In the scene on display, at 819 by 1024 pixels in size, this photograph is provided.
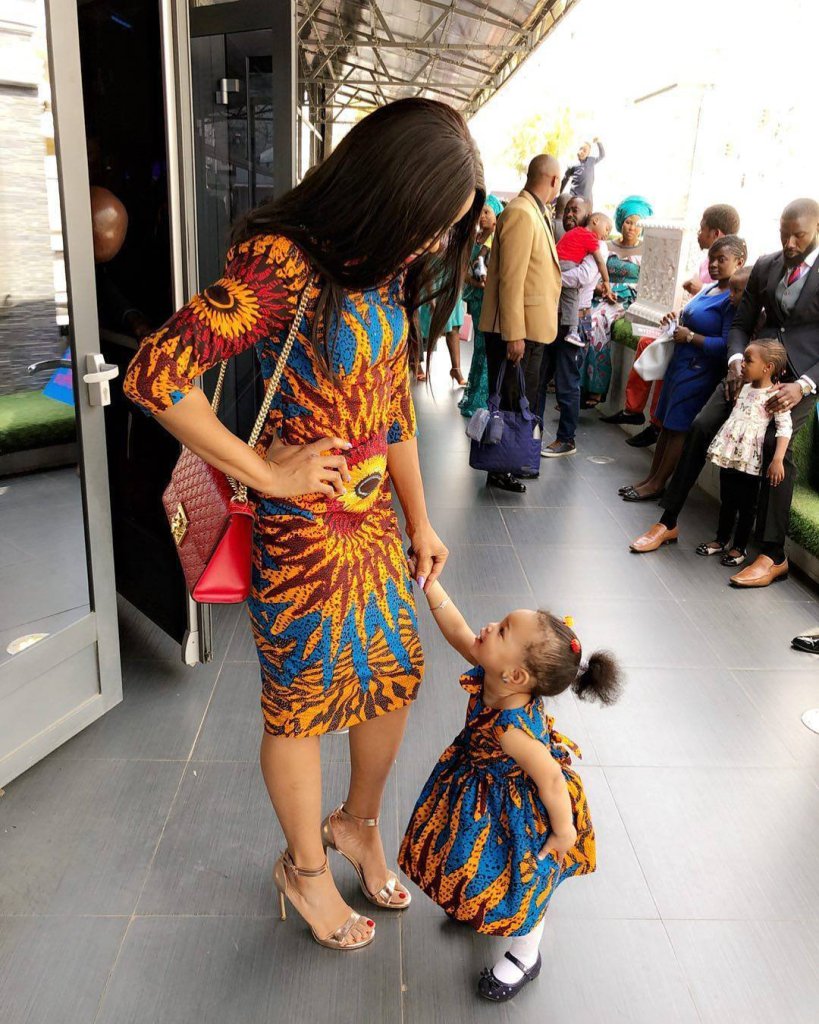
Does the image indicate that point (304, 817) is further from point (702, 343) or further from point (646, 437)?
point (646, 437)

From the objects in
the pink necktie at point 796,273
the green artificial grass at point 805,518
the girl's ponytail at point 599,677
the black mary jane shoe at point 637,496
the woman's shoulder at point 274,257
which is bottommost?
the black mary jane shoe at point 637,496

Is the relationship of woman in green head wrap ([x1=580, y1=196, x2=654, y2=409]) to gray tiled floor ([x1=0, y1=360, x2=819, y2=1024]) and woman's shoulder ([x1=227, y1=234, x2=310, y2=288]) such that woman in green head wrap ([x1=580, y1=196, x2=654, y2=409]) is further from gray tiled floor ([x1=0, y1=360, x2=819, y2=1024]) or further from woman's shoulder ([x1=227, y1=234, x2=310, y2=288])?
woman's shoulder ([x1=227, y1=234, x2=310, y2=288])

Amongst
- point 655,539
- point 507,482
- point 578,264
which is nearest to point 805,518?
point 655,539

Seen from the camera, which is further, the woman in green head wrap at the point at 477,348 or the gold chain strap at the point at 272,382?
the woman in green head wrap at the point at 477,348

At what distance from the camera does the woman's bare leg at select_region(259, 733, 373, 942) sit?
1457 millimetres

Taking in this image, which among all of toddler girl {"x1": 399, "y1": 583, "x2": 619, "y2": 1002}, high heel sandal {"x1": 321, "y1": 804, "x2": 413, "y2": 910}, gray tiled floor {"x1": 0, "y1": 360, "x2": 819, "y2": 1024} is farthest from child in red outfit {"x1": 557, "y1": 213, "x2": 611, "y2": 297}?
high heel sandal {"x1": 321, "y1": 804, "x2": 413, "y2": 910}

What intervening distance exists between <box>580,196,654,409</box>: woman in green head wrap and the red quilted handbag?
5.14 meters

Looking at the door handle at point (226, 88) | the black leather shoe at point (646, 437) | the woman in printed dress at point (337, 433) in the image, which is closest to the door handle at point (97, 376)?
the woman in printed dress at point (337, 433)

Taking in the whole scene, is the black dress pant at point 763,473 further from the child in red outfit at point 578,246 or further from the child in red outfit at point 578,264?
the child in red outfit at point 578,246

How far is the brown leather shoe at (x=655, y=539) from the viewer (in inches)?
151

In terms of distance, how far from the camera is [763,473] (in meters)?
3.54

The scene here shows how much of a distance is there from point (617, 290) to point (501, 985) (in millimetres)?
5760

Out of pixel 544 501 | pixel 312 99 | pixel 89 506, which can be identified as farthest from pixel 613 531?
pixel 312 99

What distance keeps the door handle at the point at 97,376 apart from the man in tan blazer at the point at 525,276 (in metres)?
2.59
